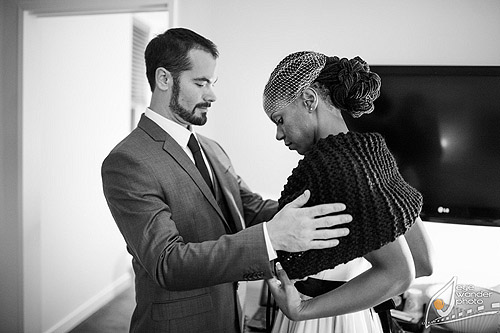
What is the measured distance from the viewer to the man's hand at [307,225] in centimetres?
94

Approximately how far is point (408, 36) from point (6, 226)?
8.50 feet

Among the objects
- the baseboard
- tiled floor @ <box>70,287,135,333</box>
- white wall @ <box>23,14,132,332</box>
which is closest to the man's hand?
white wall @ <box>23,14,132,332</box>

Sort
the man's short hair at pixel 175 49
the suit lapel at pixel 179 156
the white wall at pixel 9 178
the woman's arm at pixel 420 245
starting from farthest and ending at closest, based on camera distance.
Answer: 1. the white wall at pixel 9 178
2. the man's short hair at pixel 175 49
3. the suit lapel at pixel 179 156
4. the woman's arm at pixel 420 245

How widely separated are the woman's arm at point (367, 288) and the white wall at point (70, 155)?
2.16 m

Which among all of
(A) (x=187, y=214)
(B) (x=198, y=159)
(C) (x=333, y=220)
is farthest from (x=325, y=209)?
(B) (x=198, y=159)

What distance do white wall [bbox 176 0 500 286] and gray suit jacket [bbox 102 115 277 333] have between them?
72 cm

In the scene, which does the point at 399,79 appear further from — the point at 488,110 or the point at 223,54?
the point at 223,54

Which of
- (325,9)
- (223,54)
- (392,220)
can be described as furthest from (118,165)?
(325,9)

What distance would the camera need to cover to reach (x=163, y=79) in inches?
62.0

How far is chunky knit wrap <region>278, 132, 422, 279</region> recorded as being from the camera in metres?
0.94

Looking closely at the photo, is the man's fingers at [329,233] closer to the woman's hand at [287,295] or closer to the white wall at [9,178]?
the woman's hand at [287,295]

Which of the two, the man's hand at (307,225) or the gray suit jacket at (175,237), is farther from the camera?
the gray suit jacket at (175,237)

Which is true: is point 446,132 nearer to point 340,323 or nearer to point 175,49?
point 340,323

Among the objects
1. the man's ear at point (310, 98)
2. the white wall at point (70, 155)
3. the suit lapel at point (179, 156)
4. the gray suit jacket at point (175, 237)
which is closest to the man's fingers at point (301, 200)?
the gray suit jacket at point (175, 237)
